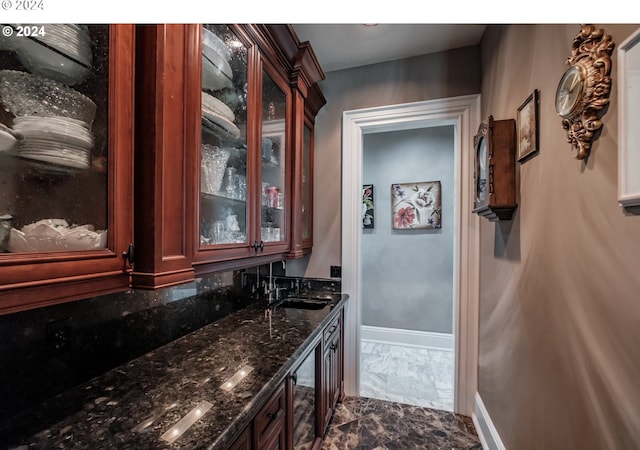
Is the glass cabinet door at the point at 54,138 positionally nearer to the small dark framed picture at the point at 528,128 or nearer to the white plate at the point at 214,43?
the white plate at the point at 214,43

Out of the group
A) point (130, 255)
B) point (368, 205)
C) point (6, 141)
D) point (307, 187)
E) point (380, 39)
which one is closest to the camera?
point (6, 141)

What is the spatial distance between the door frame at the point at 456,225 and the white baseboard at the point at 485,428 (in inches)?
4.4

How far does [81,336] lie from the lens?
97 centimetres

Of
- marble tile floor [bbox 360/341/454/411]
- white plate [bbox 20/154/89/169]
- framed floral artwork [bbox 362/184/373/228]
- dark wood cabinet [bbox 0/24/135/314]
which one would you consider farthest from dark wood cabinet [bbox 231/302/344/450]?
framed floral artwork [bbox 362/184/373/228]

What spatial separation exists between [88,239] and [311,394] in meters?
1.39

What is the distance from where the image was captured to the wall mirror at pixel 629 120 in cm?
69

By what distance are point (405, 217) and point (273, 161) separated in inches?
93.0

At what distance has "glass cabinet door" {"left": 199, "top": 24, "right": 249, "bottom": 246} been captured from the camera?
1.16 meters

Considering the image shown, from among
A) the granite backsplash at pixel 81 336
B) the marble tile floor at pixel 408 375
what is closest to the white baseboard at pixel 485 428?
the marble tile floor at pixel 408 375

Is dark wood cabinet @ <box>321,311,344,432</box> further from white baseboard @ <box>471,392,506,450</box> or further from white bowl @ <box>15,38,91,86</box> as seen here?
white bowl @ <box>15,38,91,86</box>

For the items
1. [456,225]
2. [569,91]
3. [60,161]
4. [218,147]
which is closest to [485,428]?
[456,225]

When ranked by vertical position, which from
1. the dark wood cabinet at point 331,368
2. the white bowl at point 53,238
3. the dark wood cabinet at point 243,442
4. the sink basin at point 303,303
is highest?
the white bowl at point 53,238

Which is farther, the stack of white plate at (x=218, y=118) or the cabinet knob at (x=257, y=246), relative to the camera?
the cabinet knob at (x=257, y=246)

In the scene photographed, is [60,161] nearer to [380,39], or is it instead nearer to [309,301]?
[309,301]
